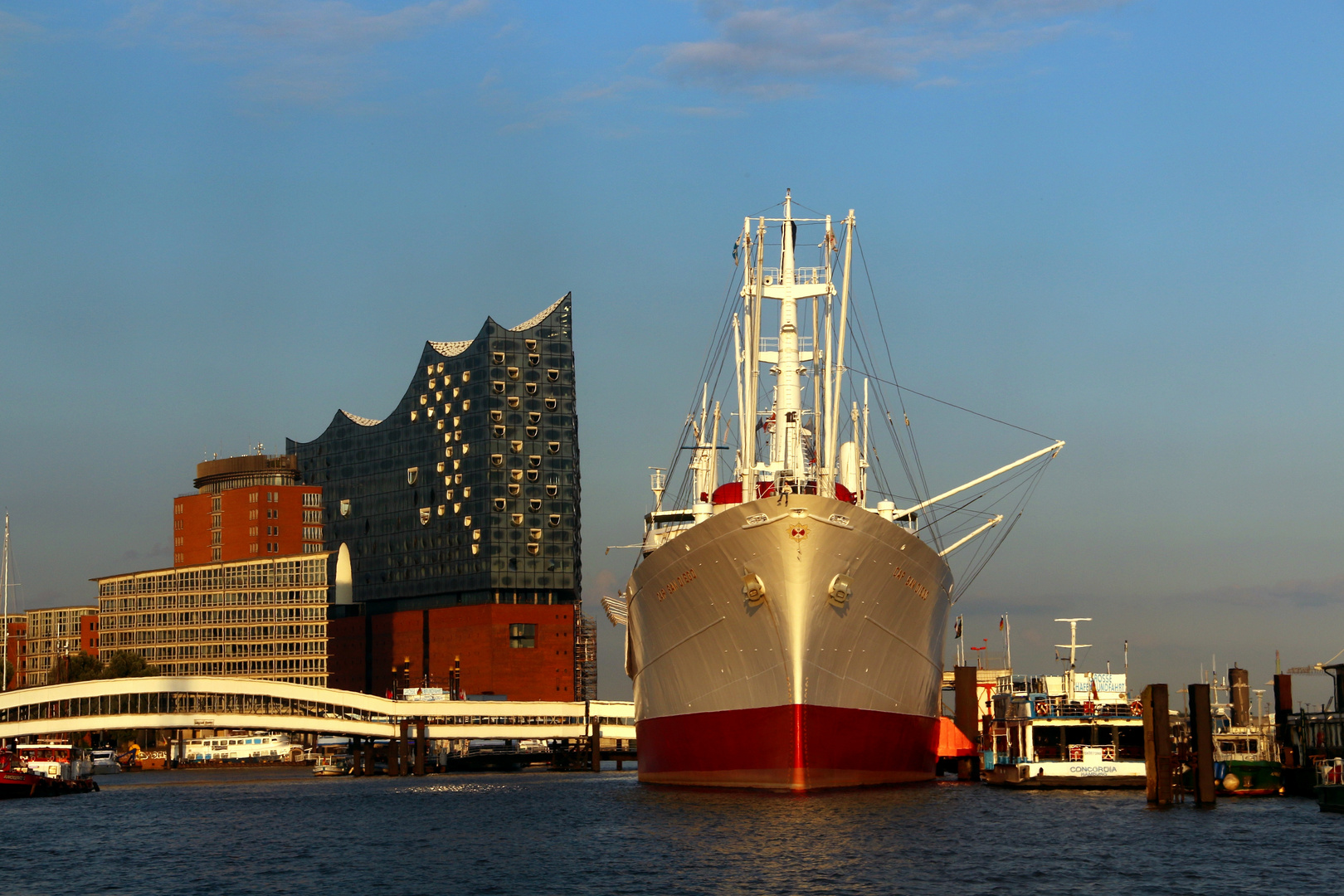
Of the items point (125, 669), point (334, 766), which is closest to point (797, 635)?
point (334, 766)

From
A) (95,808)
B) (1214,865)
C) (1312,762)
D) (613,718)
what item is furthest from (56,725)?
(1214,865)

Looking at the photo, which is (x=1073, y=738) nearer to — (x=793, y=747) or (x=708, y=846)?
(x=793, y=747)

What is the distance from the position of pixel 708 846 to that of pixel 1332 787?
2913cm

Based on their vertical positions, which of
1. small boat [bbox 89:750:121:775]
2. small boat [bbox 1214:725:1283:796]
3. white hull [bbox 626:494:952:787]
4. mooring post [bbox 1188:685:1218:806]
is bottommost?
small boat [bbox 89:750:121:775]

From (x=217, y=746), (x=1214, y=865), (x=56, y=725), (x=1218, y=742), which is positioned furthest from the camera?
(x=217, y=746)

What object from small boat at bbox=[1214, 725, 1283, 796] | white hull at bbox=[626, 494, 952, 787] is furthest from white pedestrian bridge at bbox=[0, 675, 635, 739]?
white hull at bbox=[626, 494, 952, 787]

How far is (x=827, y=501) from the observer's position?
62.9 m

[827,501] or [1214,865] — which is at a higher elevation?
[827,501]

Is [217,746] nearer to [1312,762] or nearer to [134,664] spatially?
[134,664]

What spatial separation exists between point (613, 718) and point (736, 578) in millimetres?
108195

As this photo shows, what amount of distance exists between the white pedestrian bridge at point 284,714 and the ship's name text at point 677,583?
67.9 meters

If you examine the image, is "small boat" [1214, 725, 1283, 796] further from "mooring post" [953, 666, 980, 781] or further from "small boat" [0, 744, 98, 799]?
"small boat" [0, 744, 98, 799]

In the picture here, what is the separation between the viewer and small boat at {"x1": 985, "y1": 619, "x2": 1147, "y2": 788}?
8338 centimetres

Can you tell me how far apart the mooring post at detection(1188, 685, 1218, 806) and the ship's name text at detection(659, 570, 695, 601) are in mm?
22802
